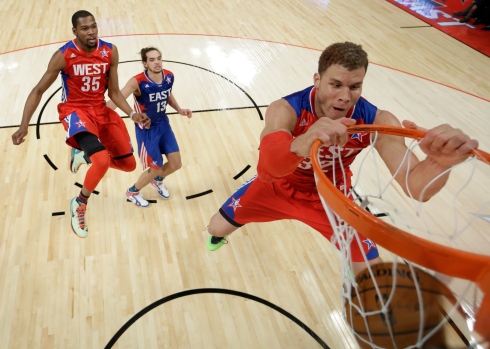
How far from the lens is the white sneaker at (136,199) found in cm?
414

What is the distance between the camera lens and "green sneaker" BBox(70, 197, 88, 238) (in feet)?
12.2

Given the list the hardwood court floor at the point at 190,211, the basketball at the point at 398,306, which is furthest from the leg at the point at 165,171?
the basketball at the point at 398,306

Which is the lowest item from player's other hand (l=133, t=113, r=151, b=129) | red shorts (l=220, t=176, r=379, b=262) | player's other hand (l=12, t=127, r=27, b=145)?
player's other hand (l=12, t=127, r=27, b=145)

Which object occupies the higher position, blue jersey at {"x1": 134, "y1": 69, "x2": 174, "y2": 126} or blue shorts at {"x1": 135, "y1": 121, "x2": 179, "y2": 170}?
blue jersey at {"x1": 134, "y1": 69, "x2": 174, "y2": 126}

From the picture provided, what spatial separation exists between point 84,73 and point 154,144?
0.83m

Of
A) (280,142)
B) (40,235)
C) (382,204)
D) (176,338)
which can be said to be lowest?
(40,235)

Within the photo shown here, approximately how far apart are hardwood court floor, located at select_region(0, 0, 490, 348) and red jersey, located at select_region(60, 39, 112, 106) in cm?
96

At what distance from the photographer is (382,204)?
13.6 feet

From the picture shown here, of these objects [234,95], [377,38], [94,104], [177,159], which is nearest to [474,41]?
[377,38]

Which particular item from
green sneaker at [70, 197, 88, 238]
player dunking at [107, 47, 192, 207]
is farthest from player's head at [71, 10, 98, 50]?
green sneaker at [70, 197, 88, 238]

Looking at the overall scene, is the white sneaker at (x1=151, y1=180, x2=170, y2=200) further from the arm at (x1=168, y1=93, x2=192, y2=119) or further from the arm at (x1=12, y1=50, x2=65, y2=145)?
the arm at (x1=12, y1=50, x2=65, y2=145)

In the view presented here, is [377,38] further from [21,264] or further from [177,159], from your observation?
[21,264]

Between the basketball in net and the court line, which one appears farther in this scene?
the court line

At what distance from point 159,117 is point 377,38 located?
5.60 m
